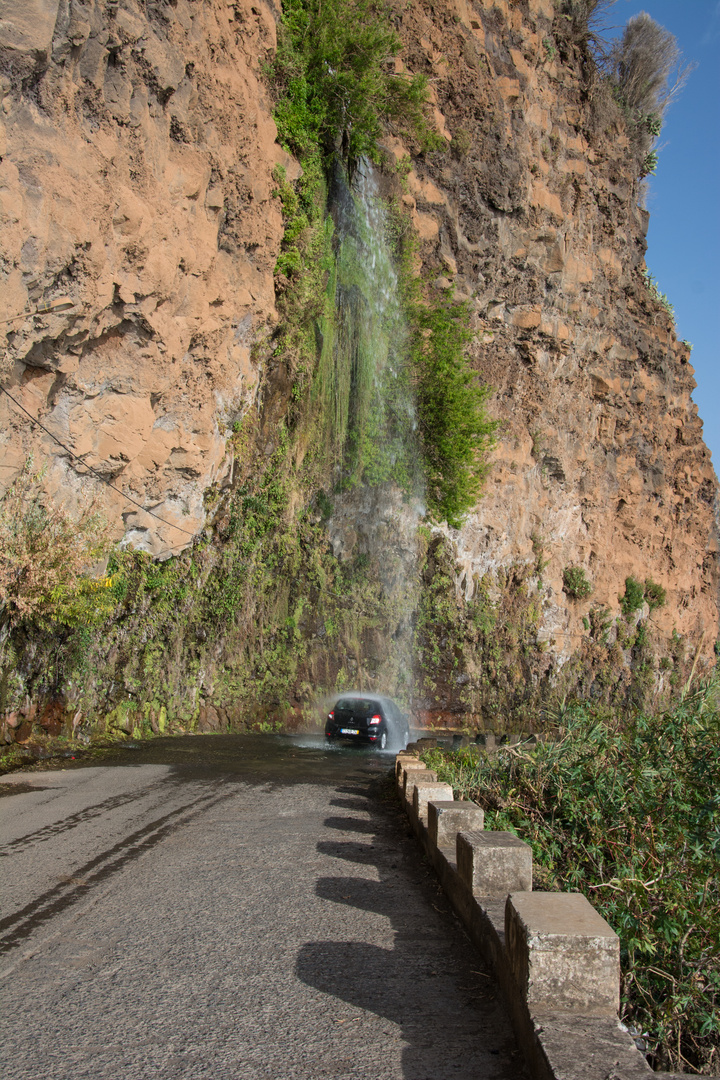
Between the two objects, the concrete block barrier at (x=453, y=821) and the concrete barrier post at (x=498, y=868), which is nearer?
the concrete barrier post at (x=498, y=868)

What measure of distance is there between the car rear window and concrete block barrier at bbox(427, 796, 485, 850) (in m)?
12.9

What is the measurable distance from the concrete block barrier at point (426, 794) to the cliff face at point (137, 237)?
913 centimetres

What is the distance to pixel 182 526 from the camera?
19516 millimetres

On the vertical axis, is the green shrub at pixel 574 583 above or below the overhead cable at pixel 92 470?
above

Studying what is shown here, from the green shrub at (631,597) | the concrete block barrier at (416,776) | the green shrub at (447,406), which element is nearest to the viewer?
the concrete block barrier at (416,776)

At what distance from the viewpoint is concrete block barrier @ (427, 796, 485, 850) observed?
613 centimetres

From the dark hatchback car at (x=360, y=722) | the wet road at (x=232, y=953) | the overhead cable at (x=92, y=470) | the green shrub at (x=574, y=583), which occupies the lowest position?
the wet road at (x=232, y=953)

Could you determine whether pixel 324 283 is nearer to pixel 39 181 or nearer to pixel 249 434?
pixel 249 434

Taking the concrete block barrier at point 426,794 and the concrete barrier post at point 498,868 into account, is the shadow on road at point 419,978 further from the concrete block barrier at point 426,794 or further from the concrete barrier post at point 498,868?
the concrete block barrier at point 426,794

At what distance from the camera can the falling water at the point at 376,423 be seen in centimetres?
2611

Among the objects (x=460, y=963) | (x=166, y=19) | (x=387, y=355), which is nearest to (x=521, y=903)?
(x=460, y=963)

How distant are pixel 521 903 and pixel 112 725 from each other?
15.1m

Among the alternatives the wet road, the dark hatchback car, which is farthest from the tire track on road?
the dark hatchback car

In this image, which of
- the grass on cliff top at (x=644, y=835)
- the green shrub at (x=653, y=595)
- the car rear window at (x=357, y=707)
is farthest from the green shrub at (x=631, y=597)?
the grass on cliff top at (x=644, y=835)
